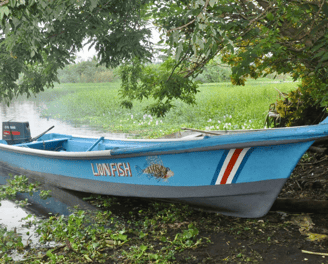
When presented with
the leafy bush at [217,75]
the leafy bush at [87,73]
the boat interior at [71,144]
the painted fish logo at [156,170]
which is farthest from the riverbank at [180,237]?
the leafy bush at [87,73]

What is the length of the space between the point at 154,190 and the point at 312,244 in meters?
2.02

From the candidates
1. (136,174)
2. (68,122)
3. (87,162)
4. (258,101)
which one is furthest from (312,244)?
(68,122)

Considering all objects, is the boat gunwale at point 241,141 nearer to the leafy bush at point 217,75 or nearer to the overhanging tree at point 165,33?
the overhanging tree at point 165,33

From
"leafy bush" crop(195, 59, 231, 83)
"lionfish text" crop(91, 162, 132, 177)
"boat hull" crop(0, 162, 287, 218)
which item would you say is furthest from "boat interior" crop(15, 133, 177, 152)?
"leafy bush" crop(195, 59, 231, 83)

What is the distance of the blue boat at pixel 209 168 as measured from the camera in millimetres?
3594

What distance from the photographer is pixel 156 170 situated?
447cm

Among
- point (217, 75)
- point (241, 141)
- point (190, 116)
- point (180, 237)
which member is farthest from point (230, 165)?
point (217, 75)

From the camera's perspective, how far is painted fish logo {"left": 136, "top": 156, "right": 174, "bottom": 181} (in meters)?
4.36

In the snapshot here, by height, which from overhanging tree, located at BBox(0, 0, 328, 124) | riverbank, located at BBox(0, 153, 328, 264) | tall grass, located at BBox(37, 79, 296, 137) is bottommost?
tall grass, located at BBox(37, 79, 296, 137)

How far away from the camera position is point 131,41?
3699mm

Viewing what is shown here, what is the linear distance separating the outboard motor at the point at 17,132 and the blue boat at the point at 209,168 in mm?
2366

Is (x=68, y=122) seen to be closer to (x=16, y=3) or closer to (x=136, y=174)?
(x=136, y=174)

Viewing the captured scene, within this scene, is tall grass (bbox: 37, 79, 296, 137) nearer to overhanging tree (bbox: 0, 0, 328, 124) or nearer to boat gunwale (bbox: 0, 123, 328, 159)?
overhanging tree (bbox: 0, 0, 328, 124)

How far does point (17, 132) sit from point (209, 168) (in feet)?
17.3
